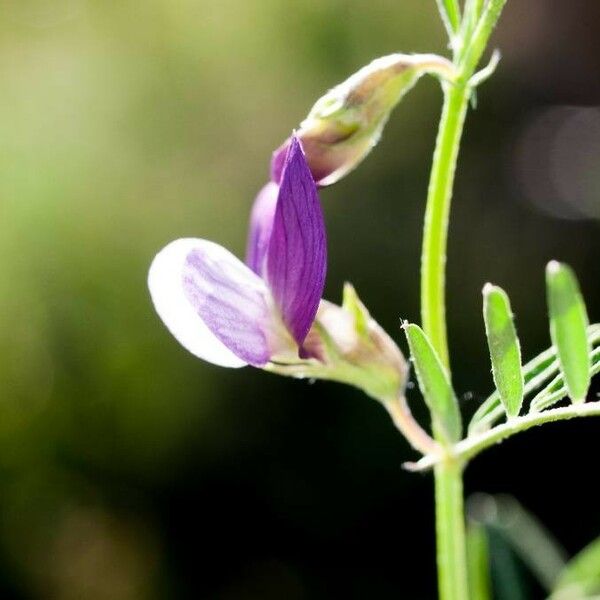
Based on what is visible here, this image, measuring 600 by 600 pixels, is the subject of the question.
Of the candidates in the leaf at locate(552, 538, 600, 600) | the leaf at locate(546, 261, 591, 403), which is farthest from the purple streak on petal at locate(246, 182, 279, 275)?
the leaf at locate(552, 538, 600, 600)

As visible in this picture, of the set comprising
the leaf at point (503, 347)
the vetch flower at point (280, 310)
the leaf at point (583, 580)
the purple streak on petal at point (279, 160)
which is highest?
the purple streak on petal at point (279, 160)

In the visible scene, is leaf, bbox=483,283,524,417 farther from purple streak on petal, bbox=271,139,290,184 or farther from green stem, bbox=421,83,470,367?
purple streak on petal, bbox=271,139,290,184

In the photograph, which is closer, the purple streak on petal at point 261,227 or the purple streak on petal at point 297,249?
the purple streak on petal at point 297,249

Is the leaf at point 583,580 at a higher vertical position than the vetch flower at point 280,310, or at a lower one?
lower

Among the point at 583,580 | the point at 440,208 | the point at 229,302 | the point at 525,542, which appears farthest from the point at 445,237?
the point at 525,542

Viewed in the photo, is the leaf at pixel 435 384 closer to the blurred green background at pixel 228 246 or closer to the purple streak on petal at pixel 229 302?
the purple streak on petal at pixel 229 302

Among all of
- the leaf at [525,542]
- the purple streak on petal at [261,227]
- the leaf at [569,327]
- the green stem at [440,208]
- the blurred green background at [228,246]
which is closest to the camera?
the leaf at [569,327]

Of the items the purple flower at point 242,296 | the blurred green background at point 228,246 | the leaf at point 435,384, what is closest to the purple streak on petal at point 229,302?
the purple flower at point 242,296

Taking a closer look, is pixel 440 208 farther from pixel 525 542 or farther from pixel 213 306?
pixel 525 542

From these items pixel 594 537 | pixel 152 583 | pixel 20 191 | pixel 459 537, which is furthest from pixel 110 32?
pixel 459 537
